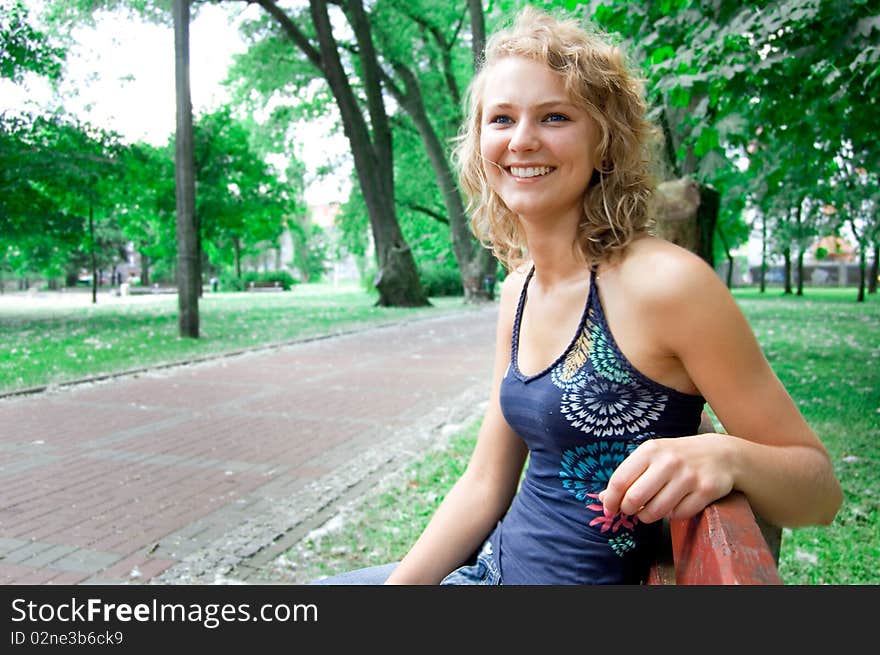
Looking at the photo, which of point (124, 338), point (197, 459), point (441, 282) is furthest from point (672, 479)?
point (441, 282)

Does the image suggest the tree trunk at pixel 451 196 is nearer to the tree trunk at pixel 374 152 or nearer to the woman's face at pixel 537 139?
the tree trunk at pixel 374 152

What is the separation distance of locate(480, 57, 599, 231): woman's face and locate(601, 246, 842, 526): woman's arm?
261 mm

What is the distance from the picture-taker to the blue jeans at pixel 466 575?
158cm

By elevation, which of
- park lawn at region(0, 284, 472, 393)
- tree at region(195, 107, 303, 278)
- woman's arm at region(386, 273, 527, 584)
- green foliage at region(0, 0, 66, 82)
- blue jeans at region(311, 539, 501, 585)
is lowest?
park lawn at region(0, 284, 472, 393)

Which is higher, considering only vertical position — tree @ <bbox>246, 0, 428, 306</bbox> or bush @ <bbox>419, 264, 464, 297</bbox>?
tree @ <bbox>246, 0, 428, 306</bbox>

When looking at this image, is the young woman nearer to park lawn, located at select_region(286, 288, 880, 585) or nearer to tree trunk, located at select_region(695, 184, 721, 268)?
park lawn, located at select_region(286, 288, 880, 585)

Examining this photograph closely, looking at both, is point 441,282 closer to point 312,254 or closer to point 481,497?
point 481,497

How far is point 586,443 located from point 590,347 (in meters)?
0.18

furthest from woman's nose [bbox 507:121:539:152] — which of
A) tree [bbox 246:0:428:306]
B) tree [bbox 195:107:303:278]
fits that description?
tree [bbox 195:107:303:278]

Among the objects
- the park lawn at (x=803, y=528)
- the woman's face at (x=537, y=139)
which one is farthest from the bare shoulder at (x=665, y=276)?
the park lawn at (x=803, y=528)

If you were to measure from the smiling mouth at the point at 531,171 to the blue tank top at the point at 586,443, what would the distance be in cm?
25

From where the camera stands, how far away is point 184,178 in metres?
12.7

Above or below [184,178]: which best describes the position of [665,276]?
below

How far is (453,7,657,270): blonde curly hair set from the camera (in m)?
1.39
